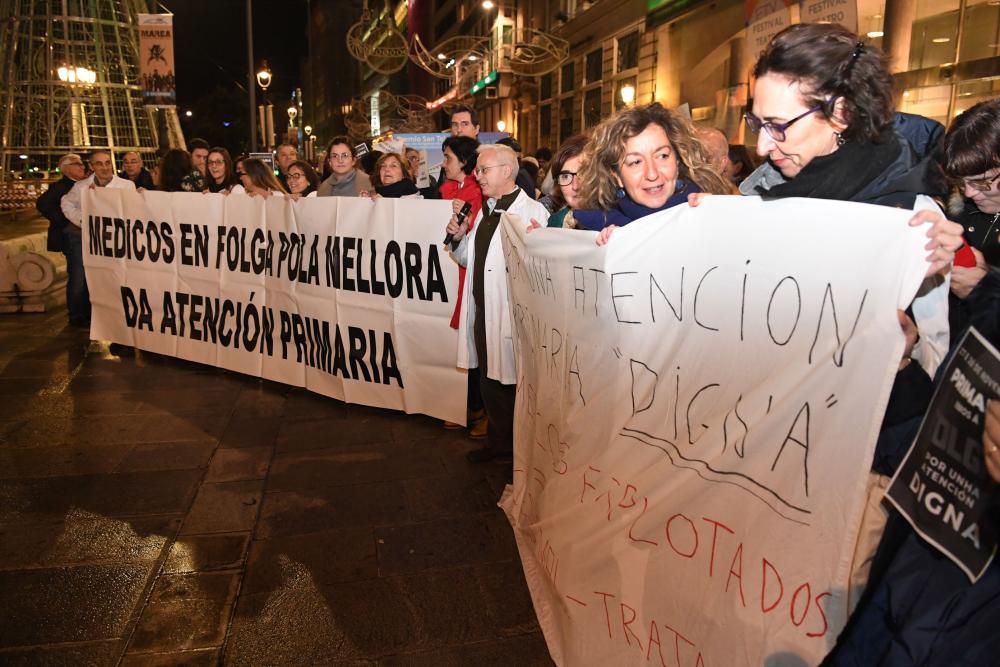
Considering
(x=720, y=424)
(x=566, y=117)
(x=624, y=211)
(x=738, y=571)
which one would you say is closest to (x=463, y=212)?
(x=624, y=211)

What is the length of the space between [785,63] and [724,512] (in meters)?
1.15

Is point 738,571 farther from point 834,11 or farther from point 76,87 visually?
point 76,87

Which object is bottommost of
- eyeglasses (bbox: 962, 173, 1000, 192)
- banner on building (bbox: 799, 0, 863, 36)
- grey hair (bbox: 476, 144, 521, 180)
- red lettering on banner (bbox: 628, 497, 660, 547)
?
red lettering on banner (bbox: 628, 497, 660, 547)

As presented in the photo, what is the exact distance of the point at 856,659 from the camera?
177 centimetres

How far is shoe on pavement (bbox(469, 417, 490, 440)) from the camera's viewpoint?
491 centimetres

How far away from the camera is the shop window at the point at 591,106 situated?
20.2 m

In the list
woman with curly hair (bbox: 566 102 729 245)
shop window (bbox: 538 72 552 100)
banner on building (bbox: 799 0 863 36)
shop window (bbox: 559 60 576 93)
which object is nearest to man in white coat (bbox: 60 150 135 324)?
woman with curly hair (bbox: 566 102 729 245)

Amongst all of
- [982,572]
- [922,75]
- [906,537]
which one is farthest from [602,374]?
[922,75]

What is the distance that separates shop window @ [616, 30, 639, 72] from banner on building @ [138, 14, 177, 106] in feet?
34.2

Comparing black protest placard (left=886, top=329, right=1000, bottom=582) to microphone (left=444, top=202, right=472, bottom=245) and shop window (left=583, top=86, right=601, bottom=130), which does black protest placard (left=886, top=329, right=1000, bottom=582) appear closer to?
microphone (left=444, top=202, right=472, bottom=245)

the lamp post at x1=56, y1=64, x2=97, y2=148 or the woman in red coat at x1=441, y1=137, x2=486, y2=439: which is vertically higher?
the lamp post at x1=56, y1=64, x2=97, y2=148

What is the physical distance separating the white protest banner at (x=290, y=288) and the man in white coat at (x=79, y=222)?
51 cm

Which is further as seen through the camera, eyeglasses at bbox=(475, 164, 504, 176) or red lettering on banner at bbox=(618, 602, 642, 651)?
eyeglasses at bbox=(475, 164, 504, 176)

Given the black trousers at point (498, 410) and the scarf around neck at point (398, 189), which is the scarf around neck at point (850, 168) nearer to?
the black trousers at point (498, 410)
